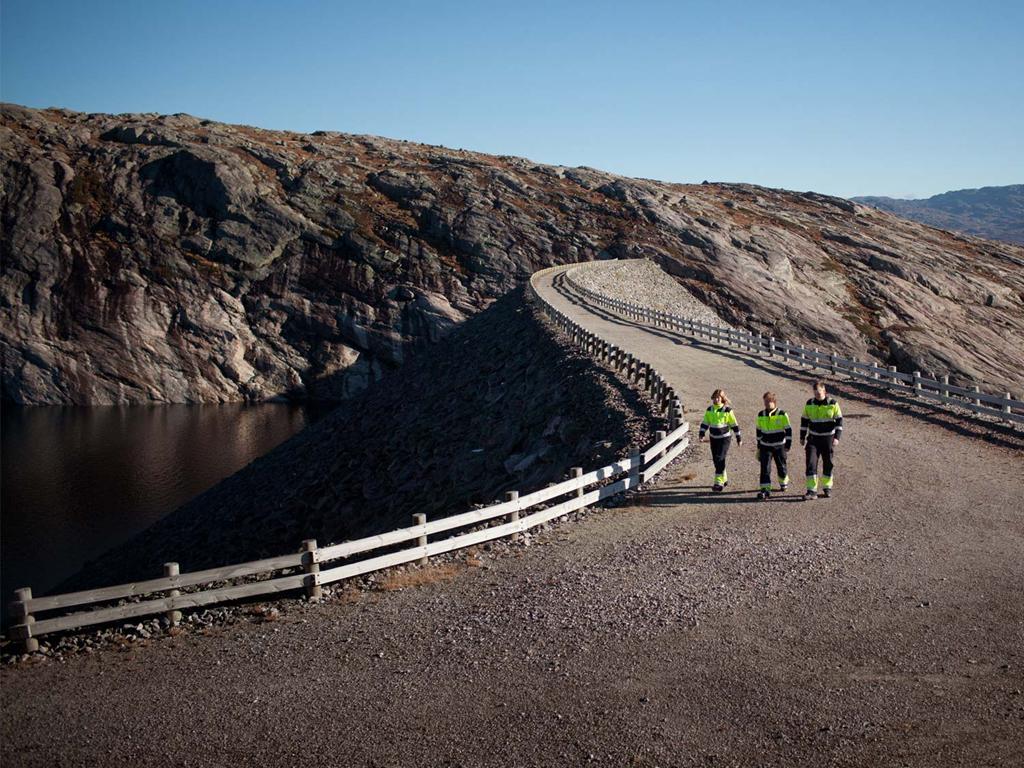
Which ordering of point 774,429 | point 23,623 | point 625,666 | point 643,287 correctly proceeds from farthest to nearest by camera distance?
point 643,287
point 774,429
point 23,623
point 625,666

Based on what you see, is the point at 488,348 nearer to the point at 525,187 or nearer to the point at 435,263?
the point at 435,263

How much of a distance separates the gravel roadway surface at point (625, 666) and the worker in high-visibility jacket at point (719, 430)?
1.64 meters

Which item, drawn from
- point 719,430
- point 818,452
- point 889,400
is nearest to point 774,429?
point 818,452

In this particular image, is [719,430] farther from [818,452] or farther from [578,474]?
[578,474]

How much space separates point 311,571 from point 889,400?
66.4 ft

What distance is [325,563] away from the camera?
1560 centimetres

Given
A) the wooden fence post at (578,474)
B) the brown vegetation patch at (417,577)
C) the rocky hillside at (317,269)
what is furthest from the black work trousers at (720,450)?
the rocky hillside at (317,269)

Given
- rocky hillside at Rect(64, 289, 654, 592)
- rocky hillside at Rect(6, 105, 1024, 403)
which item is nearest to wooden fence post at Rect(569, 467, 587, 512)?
rocky hillside at Rect(64, 289, 654, 592)

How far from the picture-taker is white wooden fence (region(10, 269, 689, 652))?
35.3 ft

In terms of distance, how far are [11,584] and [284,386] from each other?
149ft

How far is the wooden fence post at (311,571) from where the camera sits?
1223 cm

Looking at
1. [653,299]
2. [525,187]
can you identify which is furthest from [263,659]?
[525,187]

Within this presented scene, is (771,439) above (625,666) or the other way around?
above

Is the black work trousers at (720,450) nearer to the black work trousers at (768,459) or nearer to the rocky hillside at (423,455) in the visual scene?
the black work trousers at (768,459)
